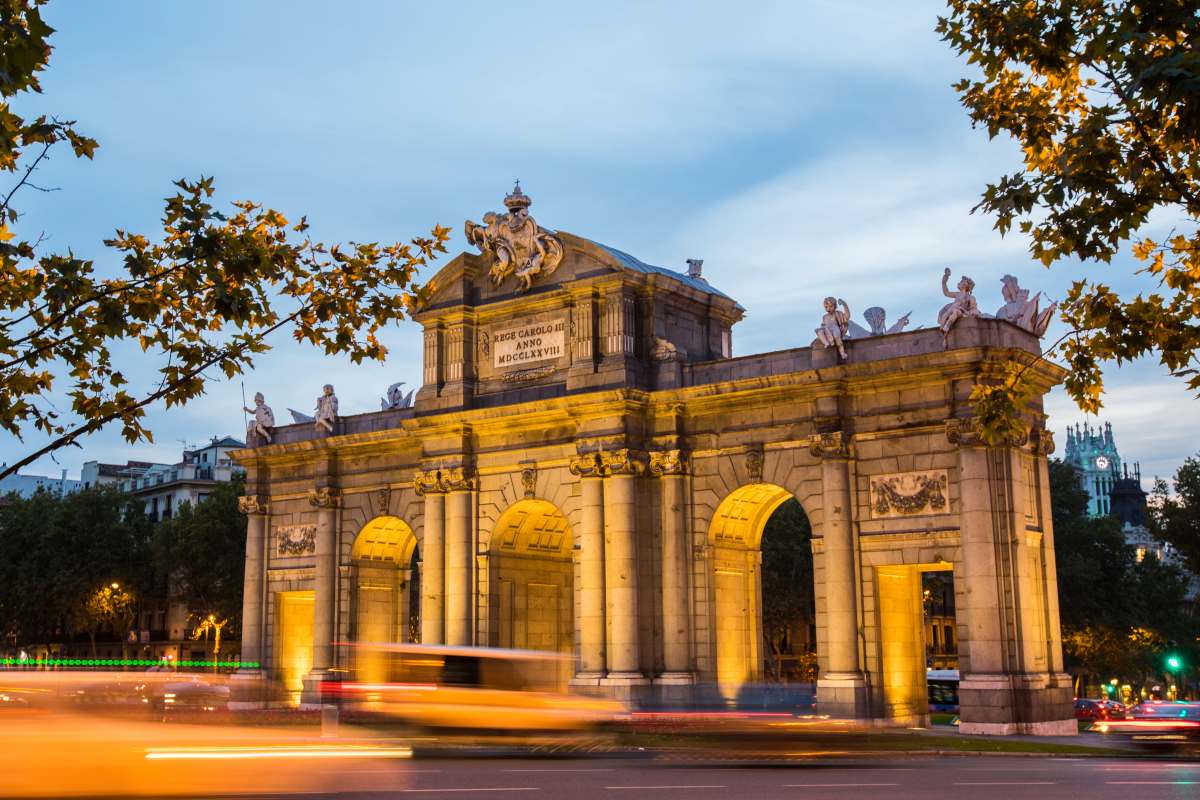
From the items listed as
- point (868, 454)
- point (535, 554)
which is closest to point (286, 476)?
point (535, 554)

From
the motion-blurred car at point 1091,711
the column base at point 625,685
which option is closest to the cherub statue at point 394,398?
the column base at point 625,685

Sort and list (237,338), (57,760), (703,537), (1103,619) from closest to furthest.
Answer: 1. (57,760)
2. (237,338)
3. (703,537)
4. (1103,619)

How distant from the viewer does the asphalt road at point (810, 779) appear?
1911cm

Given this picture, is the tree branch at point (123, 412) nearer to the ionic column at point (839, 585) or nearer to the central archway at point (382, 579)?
the ionic column at point (839, 585)

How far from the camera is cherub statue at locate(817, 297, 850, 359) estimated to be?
4056cm

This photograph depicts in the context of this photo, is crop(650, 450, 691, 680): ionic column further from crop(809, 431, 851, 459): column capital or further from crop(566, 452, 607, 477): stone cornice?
crop(809, 431, 851, 459): column capital

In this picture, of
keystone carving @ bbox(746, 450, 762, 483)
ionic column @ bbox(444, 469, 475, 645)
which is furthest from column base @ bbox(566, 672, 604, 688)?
keystone carving @ bbox(746, 450, 762, 483)

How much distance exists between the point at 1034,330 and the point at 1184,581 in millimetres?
39982

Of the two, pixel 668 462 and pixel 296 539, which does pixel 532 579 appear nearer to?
pixel 668 462

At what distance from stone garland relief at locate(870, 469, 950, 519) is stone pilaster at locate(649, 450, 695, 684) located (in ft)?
21.4

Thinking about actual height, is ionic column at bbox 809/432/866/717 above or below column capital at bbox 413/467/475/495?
below

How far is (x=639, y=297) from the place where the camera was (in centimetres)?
4506

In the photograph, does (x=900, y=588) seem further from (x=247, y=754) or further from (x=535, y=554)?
(x=247, y=754)

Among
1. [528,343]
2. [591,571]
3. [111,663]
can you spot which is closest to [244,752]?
[591,571]
